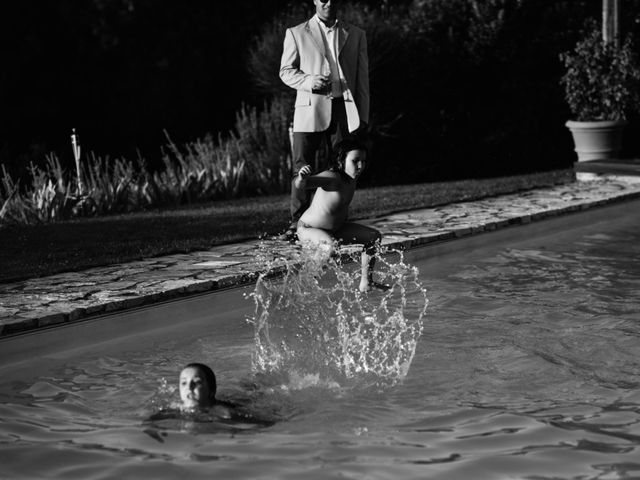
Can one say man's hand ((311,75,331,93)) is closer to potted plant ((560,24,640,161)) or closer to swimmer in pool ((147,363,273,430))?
swimmer in pool ((147,363,273,430))

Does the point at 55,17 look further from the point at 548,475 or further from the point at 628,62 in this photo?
the point at 548,475

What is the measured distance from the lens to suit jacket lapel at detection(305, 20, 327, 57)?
8.73 meters

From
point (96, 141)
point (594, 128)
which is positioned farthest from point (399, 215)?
point (96, 141)

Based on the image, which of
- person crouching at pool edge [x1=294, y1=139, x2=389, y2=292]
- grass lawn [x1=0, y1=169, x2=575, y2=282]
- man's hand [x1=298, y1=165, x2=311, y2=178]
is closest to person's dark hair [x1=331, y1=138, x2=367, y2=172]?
person crouching at pool edge [x1=294, y1=139, x2=389, y2=292]

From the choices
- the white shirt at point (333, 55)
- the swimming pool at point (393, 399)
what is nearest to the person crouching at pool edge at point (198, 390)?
the swimming pool at point (393, 399)

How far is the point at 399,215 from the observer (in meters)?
10.7

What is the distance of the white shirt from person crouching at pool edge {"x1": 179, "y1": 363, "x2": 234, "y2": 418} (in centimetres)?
389

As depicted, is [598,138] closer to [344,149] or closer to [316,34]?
[316,34]

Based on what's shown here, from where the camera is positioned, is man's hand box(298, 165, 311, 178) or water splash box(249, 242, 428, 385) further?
man's hand box(298, 165, 311, 178)

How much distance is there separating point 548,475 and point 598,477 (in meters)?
0.21

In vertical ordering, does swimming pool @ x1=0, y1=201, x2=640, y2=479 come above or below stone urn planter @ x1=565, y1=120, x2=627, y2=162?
below

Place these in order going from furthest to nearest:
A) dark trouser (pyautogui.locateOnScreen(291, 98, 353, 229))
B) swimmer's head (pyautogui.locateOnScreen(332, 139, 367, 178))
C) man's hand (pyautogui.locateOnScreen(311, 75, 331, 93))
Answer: dark trouser (pyautogui.locateOnScreen(291, 98, 353, 229)) < man's hand (pyautogui.locateOnScreen(311, 75, 331, 93)) < swimmer's head (pyautogui.locateOnScreen(332, 139, 367, 178))

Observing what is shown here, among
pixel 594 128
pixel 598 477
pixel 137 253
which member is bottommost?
pixel 598 477

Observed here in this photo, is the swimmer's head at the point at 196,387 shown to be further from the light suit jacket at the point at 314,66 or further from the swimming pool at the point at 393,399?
the light suit jacket at the point at 314,66
